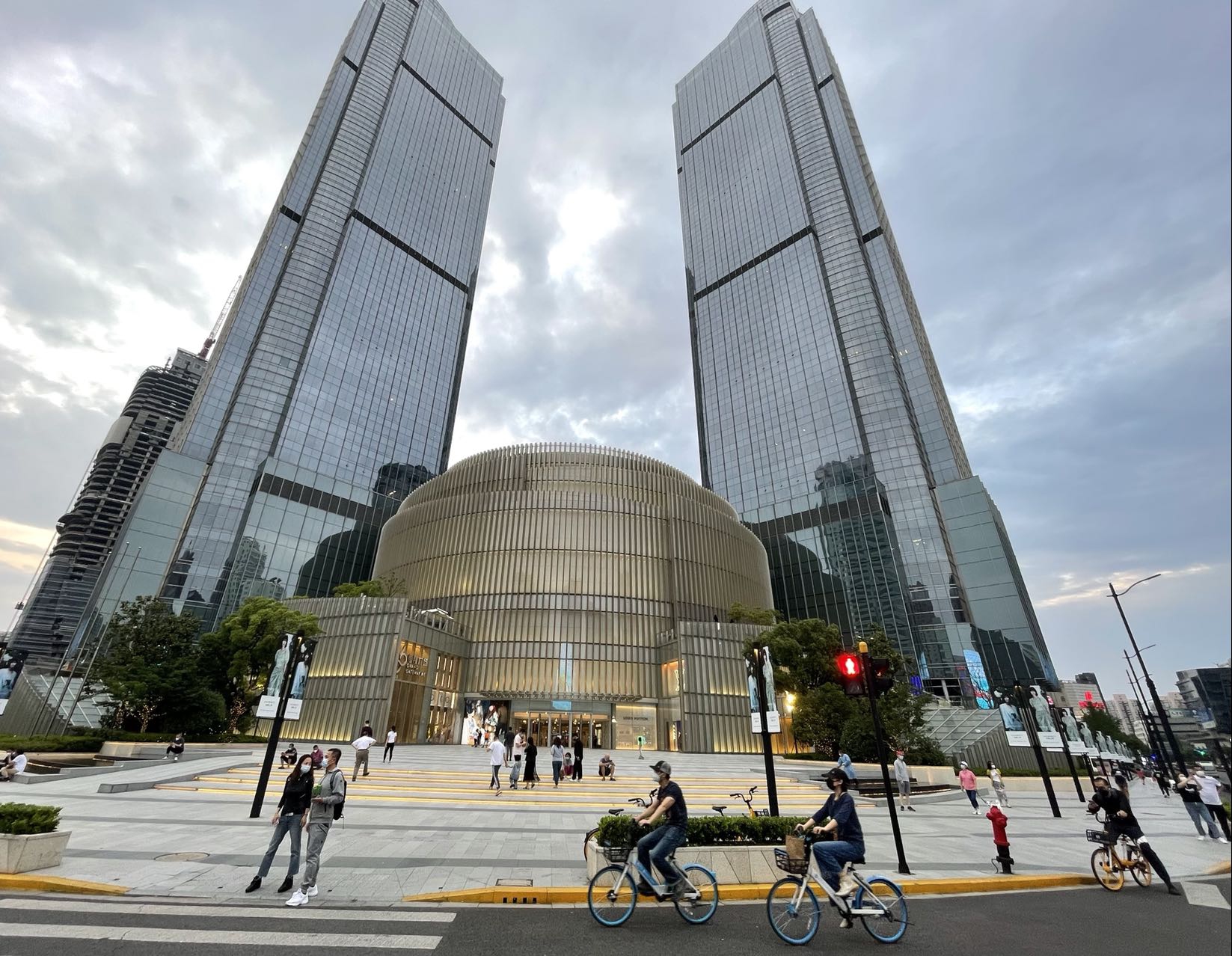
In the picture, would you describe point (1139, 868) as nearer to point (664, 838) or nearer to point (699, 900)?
point (699, 900)

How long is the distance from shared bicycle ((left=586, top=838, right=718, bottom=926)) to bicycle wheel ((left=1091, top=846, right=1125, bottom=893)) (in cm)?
785

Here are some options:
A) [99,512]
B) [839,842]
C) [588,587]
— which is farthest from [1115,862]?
[99,512]

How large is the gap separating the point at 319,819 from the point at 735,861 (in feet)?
22.5

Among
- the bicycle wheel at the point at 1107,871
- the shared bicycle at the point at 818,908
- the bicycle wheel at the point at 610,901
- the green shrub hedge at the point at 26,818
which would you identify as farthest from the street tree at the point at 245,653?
the bicycle wheel at the point at 1107,871

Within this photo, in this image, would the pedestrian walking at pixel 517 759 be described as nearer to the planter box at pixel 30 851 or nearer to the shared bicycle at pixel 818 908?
the planter box at pixel 30 851

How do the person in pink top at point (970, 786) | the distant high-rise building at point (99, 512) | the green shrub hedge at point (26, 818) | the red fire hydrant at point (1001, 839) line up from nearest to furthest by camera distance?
1. the green shrub hedge at point (26, 818)
2. the red fire hydrant at point (1001, 839)
3. the person in pink top at point (970, 786)
4. the distant high-rise building at point (99, 512)

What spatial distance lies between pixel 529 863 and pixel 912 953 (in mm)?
6524

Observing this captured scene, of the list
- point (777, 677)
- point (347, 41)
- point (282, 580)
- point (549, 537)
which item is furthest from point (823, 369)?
point (347, 41)

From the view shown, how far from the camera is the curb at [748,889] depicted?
27.1ft

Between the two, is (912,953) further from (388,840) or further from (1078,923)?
(388,840)

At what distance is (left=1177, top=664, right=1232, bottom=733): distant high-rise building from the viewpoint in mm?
8273

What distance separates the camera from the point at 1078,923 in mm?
7777

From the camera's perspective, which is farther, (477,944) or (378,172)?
(378,172)

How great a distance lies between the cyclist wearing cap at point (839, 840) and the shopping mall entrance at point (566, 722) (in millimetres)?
41456
